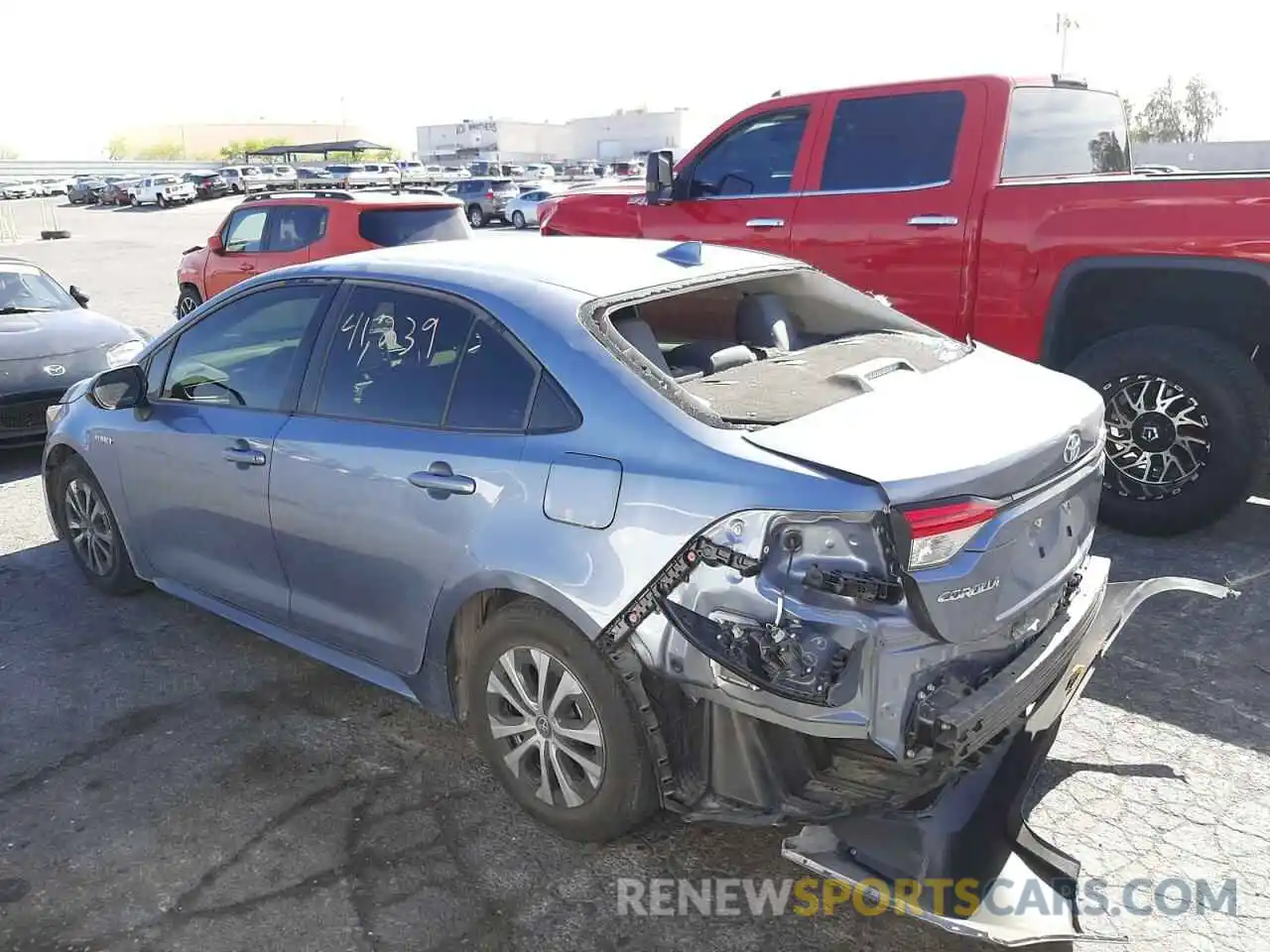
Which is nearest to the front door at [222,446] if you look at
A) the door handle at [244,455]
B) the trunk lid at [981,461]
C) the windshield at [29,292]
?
the door handle at [244,455]

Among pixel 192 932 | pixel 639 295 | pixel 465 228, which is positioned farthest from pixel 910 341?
pixel 465 228

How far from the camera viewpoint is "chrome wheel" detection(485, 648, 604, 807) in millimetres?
2875

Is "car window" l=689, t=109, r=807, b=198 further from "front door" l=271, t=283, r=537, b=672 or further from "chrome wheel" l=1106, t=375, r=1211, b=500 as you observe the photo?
"front door" l=271, t=283, r=537, b=672

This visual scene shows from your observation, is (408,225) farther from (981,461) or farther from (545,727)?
(981,461)

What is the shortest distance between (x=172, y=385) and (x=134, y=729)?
1401 millimetres

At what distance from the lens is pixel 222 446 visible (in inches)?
153

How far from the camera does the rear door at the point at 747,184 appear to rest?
21.0ft

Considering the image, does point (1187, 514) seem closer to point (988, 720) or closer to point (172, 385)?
point (988, 720)

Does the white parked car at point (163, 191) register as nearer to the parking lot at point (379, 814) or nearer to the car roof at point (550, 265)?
the parking lot at point (379, 814)

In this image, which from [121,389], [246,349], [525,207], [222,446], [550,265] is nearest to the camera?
[550,265]

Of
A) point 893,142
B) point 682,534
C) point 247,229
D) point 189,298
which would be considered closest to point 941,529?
point 682,534

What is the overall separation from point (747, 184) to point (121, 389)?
399cm

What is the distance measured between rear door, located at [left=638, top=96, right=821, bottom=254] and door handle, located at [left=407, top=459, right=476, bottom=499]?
3.82 meters

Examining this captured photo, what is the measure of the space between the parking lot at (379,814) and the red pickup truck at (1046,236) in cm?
84
